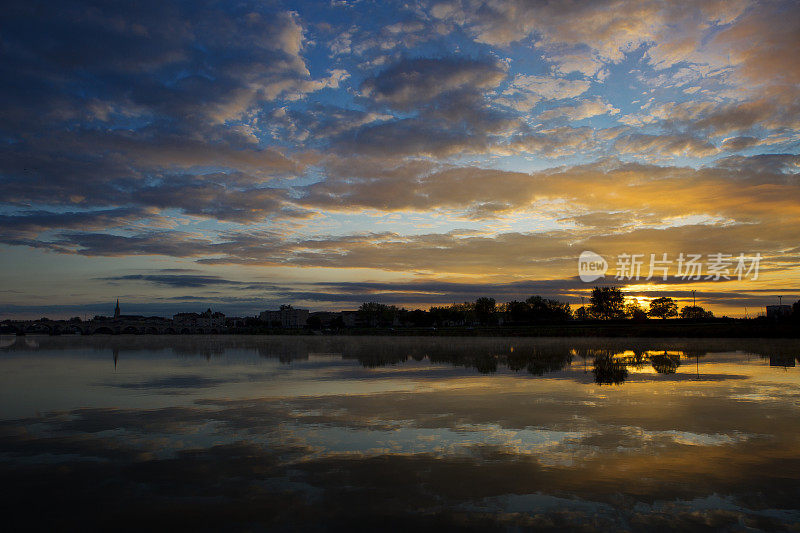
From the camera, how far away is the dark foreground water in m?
9.03

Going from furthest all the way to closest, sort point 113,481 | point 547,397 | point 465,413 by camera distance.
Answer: point 547,397
point 465,413
point 113,481

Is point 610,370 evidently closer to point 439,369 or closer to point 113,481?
point 439,369

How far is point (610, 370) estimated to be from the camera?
110 ft

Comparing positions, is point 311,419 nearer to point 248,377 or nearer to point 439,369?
point 248,377

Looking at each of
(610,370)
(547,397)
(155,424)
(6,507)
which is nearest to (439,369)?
(610,370)

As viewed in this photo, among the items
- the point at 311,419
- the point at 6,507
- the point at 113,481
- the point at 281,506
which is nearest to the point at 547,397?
the point at 311,419

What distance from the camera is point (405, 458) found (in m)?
12.4

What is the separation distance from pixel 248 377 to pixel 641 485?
25691mm

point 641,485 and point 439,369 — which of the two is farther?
point 439,369

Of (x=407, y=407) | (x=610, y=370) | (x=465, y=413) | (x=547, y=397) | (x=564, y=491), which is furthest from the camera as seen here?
(x=610, y=370)

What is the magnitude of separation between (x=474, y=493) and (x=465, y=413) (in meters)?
8.14

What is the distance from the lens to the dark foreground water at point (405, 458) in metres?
9.03

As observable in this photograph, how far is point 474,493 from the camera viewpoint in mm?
10055

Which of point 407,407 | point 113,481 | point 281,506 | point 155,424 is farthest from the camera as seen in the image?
point 407,407
